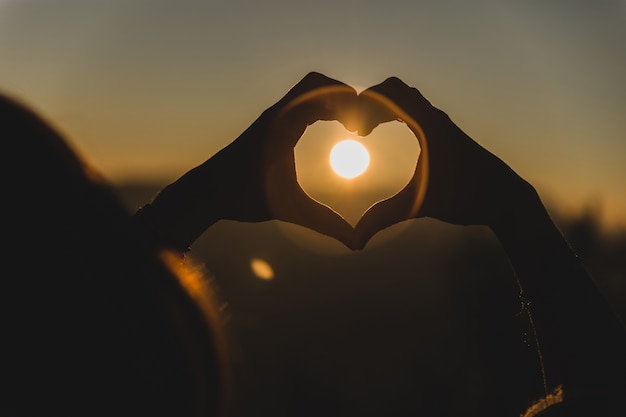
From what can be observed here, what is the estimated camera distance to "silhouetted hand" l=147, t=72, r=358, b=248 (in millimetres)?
2357

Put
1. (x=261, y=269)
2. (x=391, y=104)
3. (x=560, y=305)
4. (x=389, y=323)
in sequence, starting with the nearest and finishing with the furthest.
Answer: (x=560, y=305) < (x=391, y=104) < (x=389, y=323) < (x=261, y=269)

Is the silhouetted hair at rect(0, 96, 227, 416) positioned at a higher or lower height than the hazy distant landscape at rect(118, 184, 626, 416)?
higher

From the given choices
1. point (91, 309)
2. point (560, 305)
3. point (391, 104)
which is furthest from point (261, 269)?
point (91, 309)

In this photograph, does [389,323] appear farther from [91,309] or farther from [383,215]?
[91,309]

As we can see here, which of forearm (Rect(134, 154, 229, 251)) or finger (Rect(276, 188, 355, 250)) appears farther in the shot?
finger (Rect(276, 188, 355, 250))

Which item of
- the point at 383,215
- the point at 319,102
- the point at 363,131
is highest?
the point at 319,102

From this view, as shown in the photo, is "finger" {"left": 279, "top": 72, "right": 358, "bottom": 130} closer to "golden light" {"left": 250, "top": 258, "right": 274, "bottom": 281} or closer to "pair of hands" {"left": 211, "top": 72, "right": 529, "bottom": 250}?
"pair of hands" {"left": 211, "top": 72, "right": 529, "bottom": 250}

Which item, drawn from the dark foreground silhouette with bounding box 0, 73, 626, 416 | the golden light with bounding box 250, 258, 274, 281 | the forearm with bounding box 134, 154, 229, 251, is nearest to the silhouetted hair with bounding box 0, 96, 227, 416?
the dark foreground silhouette with bounding box 0, 73, 626, 416

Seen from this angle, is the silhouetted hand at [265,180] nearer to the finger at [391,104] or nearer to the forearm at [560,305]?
the finger at [391,104]

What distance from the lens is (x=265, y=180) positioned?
7.97 ft

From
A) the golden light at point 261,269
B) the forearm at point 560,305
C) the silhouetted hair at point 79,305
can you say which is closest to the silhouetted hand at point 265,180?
the forearm at point 560,305

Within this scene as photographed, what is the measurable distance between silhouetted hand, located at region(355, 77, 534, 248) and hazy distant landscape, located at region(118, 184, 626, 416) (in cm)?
53

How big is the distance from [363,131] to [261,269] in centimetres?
5779

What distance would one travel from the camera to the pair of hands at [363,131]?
240cm
